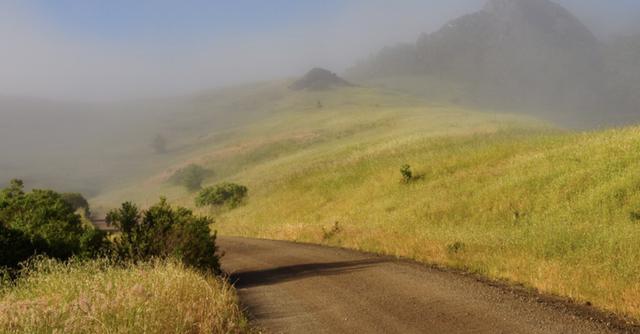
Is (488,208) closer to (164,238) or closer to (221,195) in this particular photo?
(164,238)

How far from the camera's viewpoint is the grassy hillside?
43.0 feet

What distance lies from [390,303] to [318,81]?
15530 cm

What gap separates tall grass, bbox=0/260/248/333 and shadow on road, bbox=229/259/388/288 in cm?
365

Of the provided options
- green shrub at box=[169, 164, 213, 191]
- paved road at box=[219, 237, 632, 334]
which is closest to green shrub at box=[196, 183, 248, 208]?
green shrub at box=[169, 164, 213, 191]

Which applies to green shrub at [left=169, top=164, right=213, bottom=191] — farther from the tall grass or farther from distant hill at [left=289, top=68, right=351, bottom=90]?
distant hill at [left=289, top=68, right=351, bottom=90]

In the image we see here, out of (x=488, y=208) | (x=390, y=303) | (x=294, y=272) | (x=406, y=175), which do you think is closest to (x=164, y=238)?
(x=294, y=272)

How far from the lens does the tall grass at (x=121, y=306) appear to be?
715 centimetres

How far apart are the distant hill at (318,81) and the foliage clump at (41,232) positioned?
5574 inches

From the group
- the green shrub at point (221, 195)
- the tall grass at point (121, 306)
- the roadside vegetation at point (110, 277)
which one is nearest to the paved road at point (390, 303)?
the roadside vegetation at point (110, 277)

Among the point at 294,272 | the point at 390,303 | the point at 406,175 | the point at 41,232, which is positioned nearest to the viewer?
the point at 390,303

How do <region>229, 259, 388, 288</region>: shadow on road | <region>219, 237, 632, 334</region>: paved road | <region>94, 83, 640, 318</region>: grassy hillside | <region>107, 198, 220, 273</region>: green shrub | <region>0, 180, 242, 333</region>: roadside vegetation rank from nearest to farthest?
<region>0, 180, 242, 333</region>: roadside vegetation, <region>219, 237, 632, 334</region>: paved road, <region>94, 83, 640, 318</region>: grassy hillside, <region>107, 198, 220, 273</region>: green shrub, <region>229, 259, 388, 288</region>: shadow on road

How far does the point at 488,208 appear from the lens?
73.8ft

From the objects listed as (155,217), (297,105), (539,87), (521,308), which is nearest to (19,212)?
(155,217)

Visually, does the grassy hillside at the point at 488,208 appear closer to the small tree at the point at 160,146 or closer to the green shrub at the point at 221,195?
the green shrub at the point at 221,195
